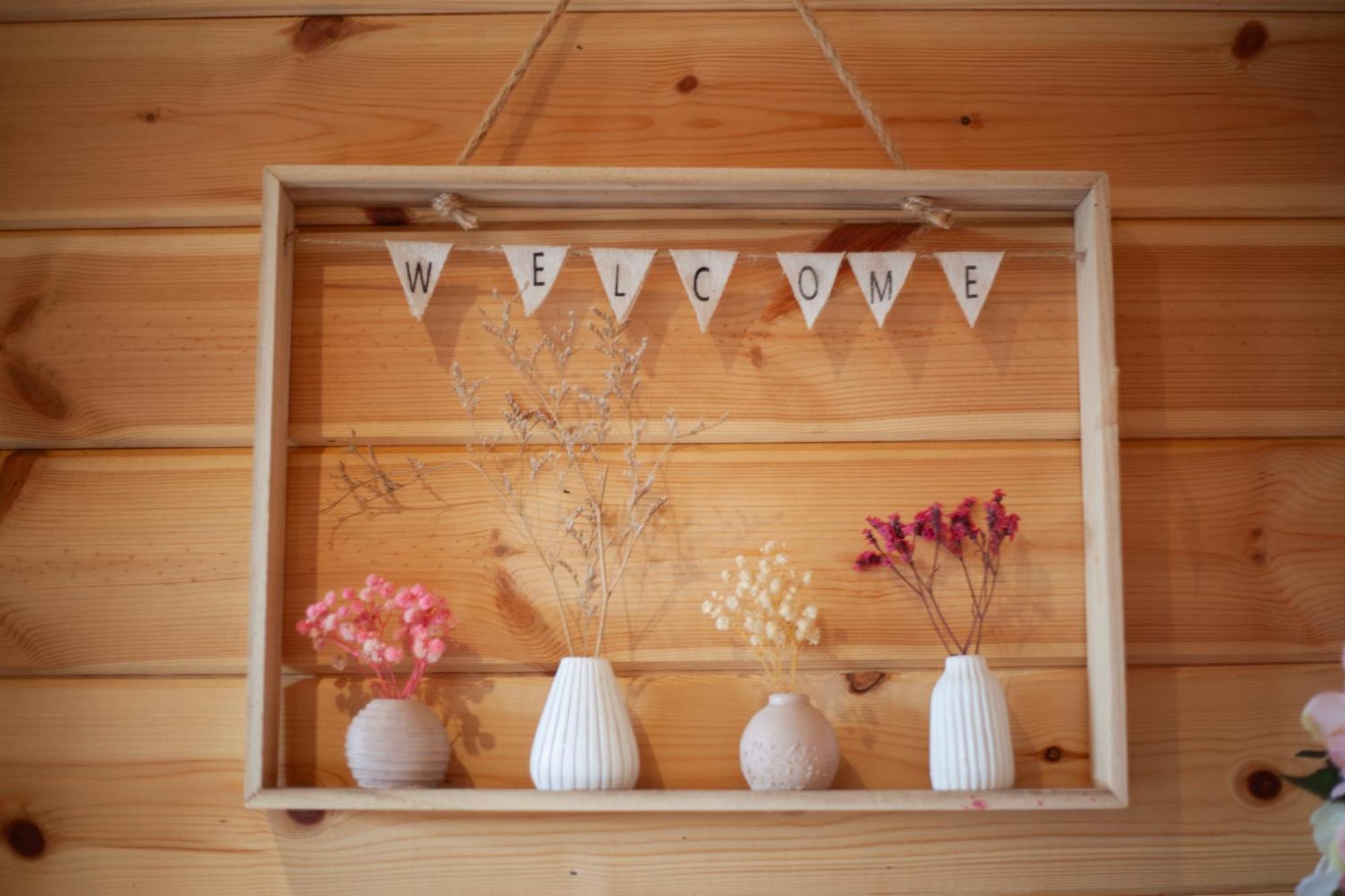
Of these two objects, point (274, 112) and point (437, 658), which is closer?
point (437, 658)

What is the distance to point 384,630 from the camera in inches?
55.2

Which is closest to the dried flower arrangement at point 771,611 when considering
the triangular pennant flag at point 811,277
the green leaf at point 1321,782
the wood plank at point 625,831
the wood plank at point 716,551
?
the wood plank at point 716,551

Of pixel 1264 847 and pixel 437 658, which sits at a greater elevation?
pixel 437 658

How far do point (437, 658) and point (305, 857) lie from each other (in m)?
0.25

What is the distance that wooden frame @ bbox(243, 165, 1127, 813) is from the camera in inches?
50.7

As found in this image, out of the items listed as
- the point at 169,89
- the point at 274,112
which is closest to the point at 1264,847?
the point at 274,112

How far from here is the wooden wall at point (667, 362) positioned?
138 cm

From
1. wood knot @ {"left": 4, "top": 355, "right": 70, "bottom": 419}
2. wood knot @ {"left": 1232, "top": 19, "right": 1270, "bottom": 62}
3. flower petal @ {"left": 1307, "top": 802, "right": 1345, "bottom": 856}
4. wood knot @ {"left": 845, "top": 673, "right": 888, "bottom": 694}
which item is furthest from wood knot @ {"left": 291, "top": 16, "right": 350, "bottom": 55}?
flower petal @ {"left": 1307, "top": 802, "right": 1345, "bottom": 856}

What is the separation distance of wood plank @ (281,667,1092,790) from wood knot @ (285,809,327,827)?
3 cm

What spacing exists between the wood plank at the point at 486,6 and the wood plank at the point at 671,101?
1 centimetres

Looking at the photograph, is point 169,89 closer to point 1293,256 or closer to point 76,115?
point 76,115

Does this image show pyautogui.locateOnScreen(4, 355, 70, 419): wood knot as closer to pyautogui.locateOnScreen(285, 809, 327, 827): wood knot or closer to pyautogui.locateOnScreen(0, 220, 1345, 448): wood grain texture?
pyautogui.locateOnScreen(0, 220, 1345, 448): wood grain texture

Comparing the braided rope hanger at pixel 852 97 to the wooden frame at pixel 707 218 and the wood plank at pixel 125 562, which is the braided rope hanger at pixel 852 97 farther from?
the wood plank at pixel 125 562

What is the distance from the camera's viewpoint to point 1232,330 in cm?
148
